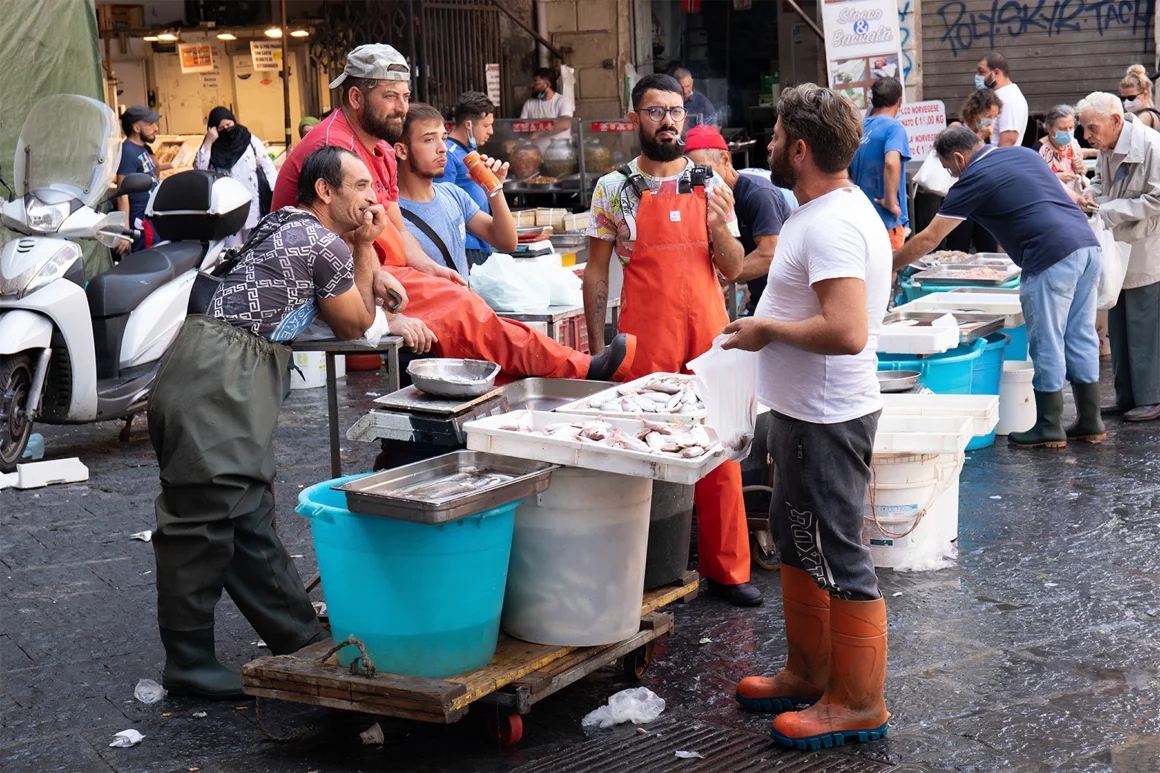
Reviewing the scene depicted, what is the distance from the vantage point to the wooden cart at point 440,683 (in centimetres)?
380

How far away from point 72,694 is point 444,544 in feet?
5.39

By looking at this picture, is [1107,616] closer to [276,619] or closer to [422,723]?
[422,723]

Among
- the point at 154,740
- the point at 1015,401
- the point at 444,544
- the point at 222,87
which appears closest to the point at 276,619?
the point at 154,740

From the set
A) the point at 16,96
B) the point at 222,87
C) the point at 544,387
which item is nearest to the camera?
the point at 544,387

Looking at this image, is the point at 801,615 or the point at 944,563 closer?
the point at 801,615

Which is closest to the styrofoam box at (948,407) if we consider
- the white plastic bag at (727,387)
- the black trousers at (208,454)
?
the white plastic bag at (727,387)

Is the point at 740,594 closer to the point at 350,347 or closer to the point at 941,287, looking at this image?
the point at 350,347

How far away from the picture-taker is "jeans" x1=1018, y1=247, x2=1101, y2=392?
761 centimetres

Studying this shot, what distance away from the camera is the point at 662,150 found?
17.3 feet

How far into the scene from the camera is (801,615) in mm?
4250

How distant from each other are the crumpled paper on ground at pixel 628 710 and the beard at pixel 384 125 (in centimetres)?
255

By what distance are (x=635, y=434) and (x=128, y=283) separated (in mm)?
4667

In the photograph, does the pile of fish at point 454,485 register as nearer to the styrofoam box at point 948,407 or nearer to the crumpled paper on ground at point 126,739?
the crumpled paper on ground at point 126,739

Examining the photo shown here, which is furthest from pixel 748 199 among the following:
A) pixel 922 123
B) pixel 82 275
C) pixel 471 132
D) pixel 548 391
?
pixel 922 123
